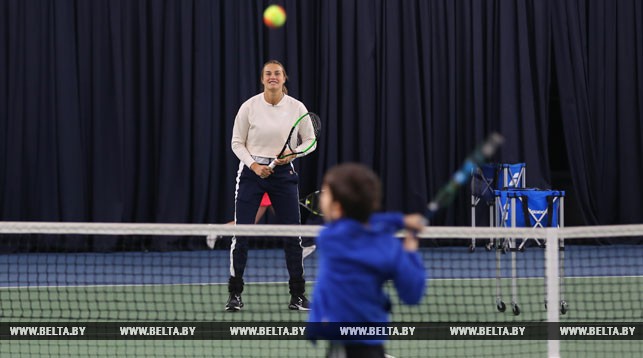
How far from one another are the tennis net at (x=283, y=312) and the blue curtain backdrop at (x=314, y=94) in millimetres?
1772

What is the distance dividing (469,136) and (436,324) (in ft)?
17.5

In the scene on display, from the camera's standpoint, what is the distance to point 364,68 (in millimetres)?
10922

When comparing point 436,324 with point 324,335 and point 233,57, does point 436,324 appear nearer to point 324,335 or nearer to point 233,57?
point 324,335

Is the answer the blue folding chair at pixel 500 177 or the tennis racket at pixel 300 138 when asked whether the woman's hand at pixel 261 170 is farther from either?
the blue folding chair at pixel 500 177

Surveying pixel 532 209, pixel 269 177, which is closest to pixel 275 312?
pixel 269 177

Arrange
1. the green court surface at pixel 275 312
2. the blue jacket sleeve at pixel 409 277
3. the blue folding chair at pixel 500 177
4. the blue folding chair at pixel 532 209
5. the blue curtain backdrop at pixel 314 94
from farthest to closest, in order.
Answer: the blue curtain backdrop at pixel 314 94 → the blue folding chair at pixel 500 177 → the blue folding chair at pixel 532 209 → the green court surface at pixel 275 312 → the blue jacket sleeve at pixel 409 277

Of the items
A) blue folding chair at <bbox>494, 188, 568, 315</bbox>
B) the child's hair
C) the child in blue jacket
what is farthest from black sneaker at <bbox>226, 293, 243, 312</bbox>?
the child's hair

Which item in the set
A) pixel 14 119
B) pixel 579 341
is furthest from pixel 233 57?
pixel 579 341

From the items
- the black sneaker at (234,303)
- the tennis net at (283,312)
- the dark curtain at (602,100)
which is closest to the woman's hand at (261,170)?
the tennis net at (283,312)

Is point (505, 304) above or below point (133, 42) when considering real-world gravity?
below

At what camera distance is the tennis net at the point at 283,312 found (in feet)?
15.4

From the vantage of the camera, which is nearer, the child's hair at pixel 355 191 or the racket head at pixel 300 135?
the child's hair at pixel 355 191

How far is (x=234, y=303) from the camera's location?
6598 millimetres

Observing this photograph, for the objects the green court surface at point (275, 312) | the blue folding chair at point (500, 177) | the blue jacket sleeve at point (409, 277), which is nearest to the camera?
the blue jacket sleeve at point (409, 277)
